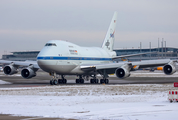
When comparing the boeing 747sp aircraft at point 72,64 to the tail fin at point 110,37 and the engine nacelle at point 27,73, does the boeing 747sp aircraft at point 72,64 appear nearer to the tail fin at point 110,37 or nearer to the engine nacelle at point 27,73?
the engine nacelle at point 27,73

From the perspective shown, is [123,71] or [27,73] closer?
[123,71]

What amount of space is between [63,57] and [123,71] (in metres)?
7.35

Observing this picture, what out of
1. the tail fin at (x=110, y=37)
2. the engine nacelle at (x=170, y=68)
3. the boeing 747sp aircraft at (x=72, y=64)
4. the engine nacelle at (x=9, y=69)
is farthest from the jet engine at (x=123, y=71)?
the engine nacelle at (x=9, y=69)

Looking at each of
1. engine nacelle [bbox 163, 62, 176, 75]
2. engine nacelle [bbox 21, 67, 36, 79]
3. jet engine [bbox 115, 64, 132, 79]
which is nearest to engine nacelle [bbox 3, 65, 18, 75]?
engine nacelle [bbox 21, 67, 36, 79]

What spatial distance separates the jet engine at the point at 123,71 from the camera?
119ft

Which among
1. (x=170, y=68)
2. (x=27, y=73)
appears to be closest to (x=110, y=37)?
(x=170, y=68)

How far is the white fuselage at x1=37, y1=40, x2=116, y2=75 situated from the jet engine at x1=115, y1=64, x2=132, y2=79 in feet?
18.0

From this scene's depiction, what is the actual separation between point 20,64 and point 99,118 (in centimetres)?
3018

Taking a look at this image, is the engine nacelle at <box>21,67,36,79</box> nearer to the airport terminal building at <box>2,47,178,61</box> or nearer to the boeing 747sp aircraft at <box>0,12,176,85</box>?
the boeing 747sp aircraft at <box>0,12,176,85</box>

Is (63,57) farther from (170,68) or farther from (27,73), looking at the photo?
(170,68)

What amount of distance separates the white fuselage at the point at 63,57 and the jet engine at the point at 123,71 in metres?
5.50

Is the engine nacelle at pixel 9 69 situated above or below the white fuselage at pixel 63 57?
below

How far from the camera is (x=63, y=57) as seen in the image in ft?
122

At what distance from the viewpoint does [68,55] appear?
124ft
